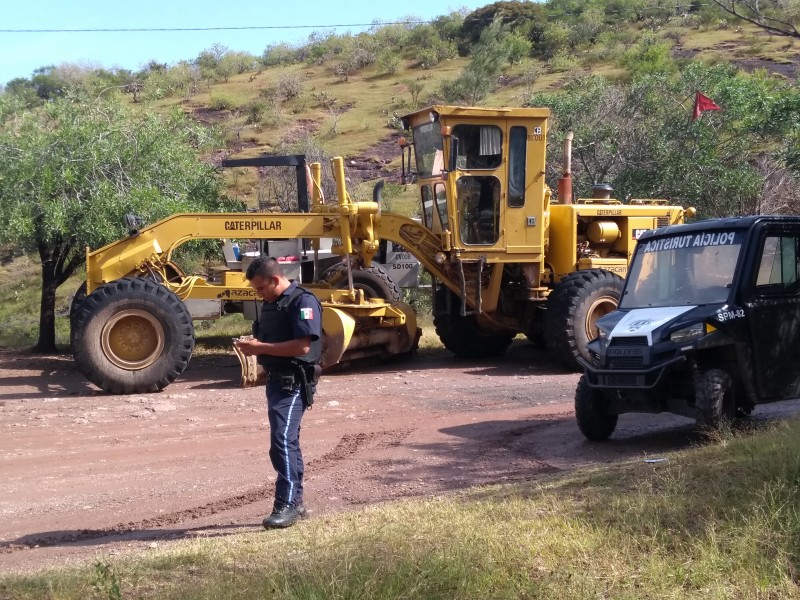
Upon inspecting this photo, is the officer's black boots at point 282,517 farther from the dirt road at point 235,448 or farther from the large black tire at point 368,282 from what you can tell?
the large black tire at point 368,282

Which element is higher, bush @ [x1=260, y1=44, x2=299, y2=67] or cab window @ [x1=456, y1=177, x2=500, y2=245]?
bush @ [x1=260, y1=44, x2=299, y2=67]

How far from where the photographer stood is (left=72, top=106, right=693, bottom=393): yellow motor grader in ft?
40.1

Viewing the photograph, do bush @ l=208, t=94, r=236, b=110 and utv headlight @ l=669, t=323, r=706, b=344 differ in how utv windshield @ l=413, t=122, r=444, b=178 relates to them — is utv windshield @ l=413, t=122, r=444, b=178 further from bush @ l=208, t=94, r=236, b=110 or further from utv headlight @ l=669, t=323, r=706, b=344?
bush @ l=208, t=94, r=236, b=110

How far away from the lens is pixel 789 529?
5121 mm

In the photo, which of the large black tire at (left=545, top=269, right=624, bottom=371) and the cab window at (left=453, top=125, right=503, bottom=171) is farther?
the cab window at (left=453, top=125, right=503, bottom=171)

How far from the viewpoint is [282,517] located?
638 cm

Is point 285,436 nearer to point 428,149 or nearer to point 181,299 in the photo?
point 181,299

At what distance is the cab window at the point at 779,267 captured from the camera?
28.3 ft

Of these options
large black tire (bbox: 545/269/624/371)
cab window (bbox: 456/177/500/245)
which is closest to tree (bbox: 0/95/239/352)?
cab window (bbox: 456/177/500/245)

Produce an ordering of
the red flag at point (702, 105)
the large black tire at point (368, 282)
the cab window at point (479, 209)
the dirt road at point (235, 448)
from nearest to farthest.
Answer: the dirt road at point (235, 448)
the cab window at point (479, 209)
the large black tire at point (368, 282)
the red flag at point (702, 105)

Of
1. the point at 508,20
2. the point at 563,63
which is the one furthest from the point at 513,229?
the point at 508,20

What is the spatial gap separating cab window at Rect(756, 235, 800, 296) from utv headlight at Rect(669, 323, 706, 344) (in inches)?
29.9

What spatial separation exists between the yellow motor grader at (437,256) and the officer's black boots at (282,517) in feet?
20.0

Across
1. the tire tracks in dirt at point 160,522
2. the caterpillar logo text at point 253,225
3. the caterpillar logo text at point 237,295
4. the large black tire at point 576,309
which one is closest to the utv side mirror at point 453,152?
the large black tire at point 576,309
